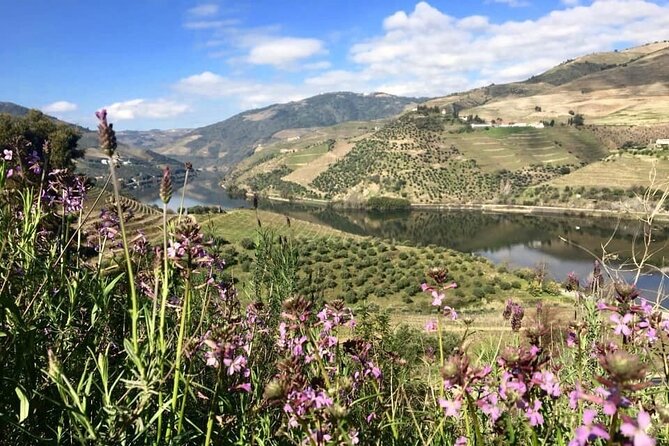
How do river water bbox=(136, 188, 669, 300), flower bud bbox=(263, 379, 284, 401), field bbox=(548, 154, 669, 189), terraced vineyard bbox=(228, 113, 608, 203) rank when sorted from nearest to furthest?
flower bud bbox=(263, 379, 284, 401) < river water bbox=(136, 188, 669, 300) < field bbox=(548, 154, 669, 189) < terraced vineyard bbox=(228, 113, 608, 203)

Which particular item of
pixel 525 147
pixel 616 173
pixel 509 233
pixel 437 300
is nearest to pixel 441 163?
pixel 525 147

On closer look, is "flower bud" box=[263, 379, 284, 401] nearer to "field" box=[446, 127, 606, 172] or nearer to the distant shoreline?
the distant shoreline

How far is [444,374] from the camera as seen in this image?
1.66 meters

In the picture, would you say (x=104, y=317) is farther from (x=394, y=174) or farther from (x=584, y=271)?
(x=394, y=174)

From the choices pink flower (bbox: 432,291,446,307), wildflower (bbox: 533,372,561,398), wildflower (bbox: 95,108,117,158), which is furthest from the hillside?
wildflower (bbox: 95,108,117,158)

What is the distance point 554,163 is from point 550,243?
69.2 m

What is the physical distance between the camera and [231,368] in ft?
7.13

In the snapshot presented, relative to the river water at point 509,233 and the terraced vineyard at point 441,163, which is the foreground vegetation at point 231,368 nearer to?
the river water at point 509,233

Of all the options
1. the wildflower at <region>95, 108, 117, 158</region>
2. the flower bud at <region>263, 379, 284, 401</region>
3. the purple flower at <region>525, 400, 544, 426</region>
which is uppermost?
the wildflower at <region>95, 108, 117, 158</region>

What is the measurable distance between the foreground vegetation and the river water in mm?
53522

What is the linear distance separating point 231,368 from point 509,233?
9351cm

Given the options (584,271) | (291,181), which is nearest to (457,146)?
(291,181)

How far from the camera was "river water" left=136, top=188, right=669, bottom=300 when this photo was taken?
6750 centimetres

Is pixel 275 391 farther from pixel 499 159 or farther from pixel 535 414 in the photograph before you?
pixel 499 159
